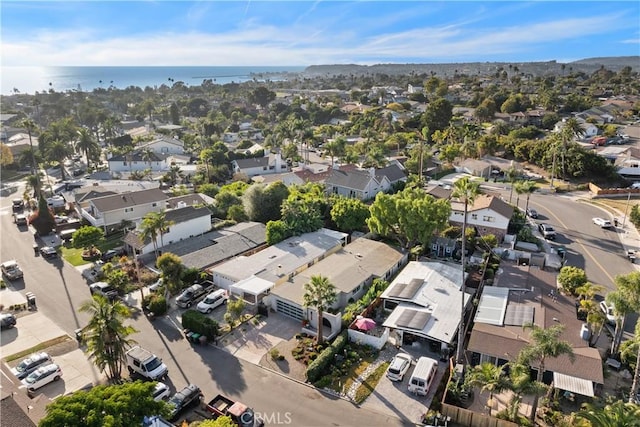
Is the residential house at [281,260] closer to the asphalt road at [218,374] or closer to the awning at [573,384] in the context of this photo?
the asphalt road at [218,374]

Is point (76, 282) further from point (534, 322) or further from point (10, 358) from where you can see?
point (534, 322)

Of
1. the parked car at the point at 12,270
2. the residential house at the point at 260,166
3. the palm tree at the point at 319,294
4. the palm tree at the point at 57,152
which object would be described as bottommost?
the parked car at the point at 12,270

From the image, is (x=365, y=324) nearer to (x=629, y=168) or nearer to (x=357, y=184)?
(x=357, y=184)

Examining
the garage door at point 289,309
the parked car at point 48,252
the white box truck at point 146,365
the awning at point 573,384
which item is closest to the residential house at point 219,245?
the garage door at point 289,309

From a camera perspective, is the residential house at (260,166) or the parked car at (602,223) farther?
the residential house at (260,166)

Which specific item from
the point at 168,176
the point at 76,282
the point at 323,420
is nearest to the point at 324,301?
the point at 323,420

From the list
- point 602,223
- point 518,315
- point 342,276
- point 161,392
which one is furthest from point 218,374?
point 602,223
